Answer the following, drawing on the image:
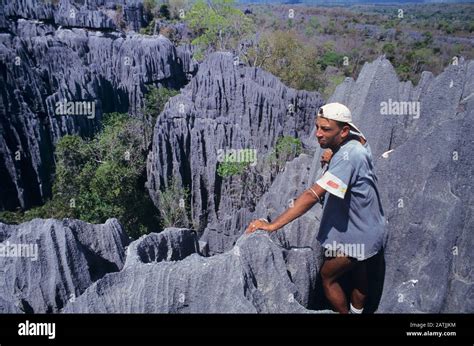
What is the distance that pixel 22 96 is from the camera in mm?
8844

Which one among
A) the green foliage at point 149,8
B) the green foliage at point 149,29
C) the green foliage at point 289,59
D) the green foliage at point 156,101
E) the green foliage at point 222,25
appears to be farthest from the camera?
the green foliage at point 149,8

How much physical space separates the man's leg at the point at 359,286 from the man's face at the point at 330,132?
66cm

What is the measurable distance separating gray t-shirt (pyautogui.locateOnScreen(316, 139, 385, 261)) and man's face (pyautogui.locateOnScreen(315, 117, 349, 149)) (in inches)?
1.7

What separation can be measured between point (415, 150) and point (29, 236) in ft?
6.88

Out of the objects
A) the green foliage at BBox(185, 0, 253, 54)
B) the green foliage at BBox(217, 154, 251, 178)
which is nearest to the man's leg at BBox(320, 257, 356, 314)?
the green foliage at BBox(217, 154, 251, 178)

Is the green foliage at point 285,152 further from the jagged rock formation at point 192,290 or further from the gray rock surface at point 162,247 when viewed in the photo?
the jagged rock formation at point 192,290

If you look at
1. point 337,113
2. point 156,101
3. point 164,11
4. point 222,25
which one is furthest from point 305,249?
point 164,11

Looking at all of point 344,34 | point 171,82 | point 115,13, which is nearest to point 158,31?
point 115,13

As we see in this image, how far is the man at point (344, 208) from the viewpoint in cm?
187

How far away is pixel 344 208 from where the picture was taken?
202 cm

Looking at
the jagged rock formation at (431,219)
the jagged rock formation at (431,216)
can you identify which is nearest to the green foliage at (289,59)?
the jagged rock formation at (431,216)

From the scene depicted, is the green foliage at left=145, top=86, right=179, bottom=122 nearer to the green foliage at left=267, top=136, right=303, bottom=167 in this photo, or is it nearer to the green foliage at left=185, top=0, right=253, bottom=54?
the green foliage at left=267, top=136, right=303, bottom=167

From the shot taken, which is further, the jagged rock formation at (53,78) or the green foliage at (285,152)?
the jagged rock formation at (53,78)

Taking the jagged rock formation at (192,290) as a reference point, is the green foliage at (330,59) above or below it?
above
